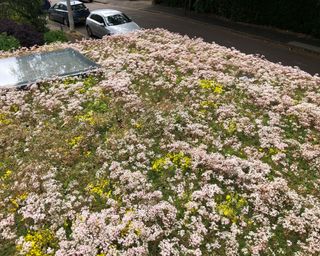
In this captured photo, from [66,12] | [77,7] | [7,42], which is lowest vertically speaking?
[66,12]

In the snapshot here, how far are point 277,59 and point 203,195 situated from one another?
1864 cm

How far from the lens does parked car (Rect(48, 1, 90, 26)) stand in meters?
34.3

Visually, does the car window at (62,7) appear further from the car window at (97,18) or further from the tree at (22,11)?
the tree at (22,11)

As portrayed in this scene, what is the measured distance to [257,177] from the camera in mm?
7930

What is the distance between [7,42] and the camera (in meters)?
19.5

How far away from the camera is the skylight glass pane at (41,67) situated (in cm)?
1225

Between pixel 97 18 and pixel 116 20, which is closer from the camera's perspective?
pixel 116 20

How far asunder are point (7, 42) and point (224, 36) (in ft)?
56.7

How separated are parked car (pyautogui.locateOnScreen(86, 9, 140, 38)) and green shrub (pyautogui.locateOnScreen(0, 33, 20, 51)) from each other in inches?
292

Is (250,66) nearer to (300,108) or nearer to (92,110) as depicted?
(300,108)

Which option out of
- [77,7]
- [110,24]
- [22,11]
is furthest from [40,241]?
[77,7]

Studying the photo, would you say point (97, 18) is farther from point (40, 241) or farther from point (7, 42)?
point (40, 241)

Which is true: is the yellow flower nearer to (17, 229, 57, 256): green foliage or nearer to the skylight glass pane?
the skylight glass pane

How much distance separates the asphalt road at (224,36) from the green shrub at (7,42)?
40.7ft
